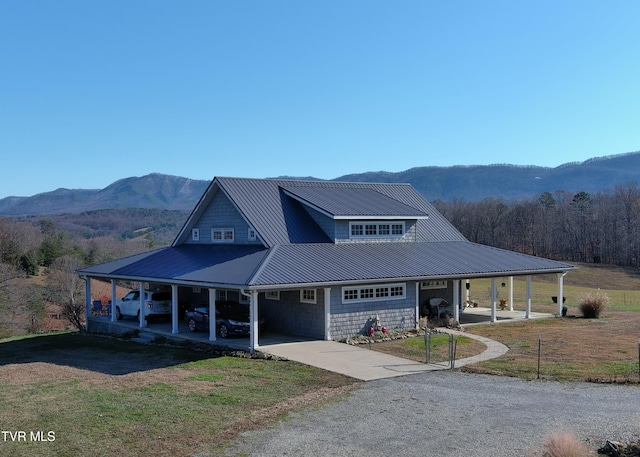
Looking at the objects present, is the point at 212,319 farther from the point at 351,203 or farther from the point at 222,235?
the point at 351,203

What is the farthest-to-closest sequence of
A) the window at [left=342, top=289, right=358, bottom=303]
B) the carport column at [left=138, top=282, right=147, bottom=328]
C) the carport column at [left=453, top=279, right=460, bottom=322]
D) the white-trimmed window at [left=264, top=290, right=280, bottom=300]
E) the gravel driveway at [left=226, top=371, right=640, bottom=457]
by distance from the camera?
the carport column at [left=453, top=279, right=460, bottom=322], the carport column at [left=138, top=282, right=147, bottom=328], the white-trimmed window at [left=264, top=290, right=280, bottom=300], the window at [left=342, top=289, right=358, bottom=303], the gravel driveway at [left=226, top=371, right=640, bottom=457]

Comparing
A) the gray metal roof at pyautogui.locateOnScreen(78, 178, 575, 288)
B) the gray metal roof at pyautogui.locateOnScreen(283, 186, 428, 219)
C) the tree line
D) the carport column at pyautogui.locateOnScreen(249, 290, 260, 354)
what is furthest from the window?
the tree line

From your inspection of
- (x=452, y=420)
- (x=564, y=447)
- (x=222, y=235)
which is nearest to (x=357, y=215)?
(x=222, y=235)

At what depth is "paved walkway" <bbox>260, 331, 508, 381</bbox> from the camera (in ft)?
60.7

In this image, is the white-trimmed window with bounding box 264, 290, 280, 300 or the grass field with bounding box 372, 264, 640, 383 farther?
the white-trimmed window with bounding box 264, 290, 280, 300

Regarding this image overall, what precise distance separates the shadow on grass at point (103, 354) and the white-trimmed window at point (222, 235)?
696 centimetres

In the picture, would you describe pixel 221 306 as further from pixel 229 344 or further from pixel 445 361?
pixel 445 361

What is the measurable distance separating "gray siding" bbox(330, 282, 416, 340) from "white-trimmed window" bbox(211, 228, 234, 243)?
791 centimetres

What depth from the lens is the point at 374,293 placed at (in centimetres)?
2530

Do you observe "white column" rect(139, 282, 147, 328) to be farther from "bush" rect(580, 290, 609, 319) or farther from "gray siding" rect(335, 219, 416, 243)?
"bush" rect(580, 290, 609, 319)

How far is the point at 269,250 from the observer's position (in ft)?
85.6

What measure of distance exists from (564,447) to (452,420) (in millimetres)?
3136

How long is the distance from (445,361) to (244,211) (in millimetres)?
12432

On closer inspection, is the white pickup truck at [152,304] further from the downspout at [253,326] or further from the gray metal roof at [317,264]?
the downspout at [253,326]
